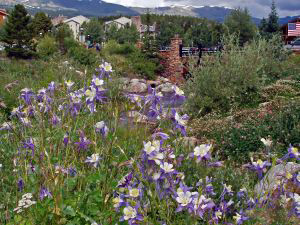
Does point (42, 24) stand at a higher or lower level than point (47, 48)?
higher

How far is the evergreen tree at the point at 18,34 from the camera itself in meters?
25.6

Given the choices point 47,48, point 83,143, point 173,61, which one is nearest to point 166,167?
point 83,143

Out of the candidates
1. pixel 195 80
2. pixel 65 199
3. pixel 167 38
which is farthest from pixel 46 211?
pixel 167 38

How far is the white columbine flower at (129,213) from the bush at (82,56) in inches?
935

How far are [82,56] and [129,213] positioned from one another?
24562 mm

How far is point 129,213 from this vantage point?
7.09 feet

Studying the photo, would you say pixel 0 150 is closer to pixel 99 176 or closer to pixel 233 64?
pixel 99 176

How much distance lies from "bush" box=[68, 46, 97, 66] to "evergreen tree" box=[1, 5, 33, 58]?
259 centimetres

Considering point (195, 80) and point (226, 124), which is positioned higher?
point (195, 80)

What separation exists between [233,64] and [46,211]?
924 centimetres

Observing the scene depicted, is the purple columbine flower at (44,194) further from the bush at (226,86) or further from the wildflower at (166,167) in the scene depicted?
the bush at (226,86)

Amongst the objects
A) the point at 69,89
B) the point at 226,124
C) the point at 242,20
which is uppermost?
the point at 242,20

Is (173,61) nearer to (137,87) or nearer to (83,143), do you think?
(137,87)

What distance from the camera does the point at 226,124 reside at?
28.0 feet
